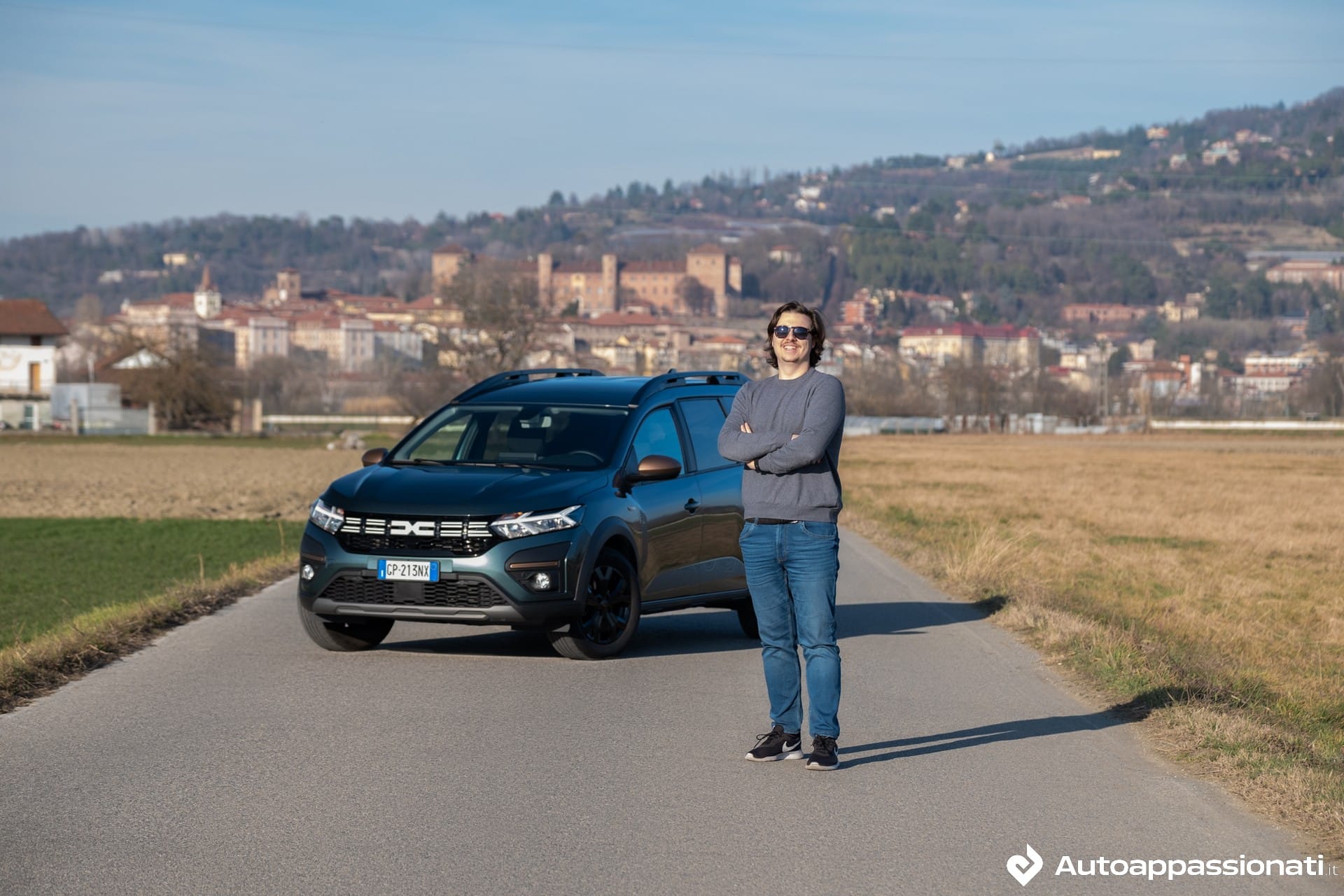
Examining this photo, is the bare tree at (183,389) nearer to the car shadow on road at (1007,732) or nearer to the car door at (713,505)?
the car door at (713,505)

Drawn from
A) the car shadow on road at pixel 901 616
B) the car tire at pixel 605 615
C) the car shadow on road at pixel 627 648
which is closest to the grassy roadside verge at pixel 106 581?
the car shadow on road at pixel 627 648

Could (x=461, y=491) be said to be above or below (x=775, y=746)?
above

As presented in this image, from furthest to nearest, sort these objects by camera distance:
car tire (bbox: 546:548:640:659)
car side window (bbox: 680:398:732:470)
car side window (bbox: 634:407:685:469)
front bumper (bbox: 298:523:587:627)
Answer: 1. car side window (bbox: 680:398:732:470)
2. car side window (bbox: 634:407:685:469)
3. car tire (bbox: 546:548:640:659)
4. front bumper (bbox: 298:523:587:627)

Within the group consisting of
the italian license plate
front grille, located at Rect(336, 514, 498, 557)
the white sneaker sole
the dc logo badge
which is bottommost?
the white sneaker sole

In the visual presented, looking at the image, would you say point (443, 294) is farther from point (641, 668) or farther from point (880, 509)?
point (641, 668)

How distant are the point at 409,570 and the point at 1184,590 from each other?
927cm

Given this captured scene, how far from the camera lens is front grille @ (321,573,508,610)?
34.2 ft

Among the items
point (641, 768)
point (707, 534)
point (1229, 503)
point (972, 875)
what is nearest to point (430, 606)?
point (707, 534)

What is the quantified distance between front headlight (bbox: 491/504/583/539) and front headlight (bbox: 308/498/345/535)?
1.01m

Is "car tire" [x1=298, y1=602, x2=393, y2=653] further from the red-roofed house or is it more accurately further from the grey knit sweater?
the red-roofed house

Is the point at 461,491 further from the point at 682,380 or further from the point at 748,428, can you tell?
the point at 748,428

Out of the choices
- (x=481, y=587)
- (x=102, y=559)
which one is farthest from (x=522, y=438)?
(x=102, y=559)

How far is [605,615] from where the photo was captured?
11.1 meters

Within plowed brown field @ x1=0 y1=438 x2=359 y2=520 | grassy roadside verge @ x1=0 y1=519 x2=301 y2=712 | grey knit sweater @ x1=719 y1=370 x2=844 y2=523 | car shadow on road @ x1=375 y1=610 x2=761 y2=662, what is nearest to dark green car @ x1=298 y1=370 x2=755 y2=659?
car shadow on road @ x1=375 y1=610 x2=761 y2=662
